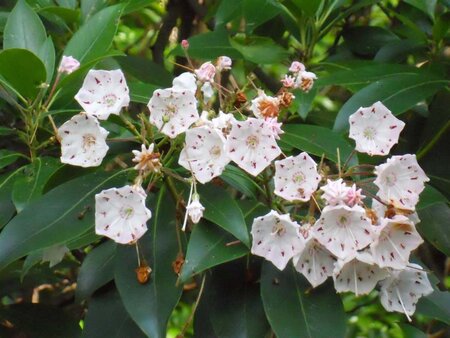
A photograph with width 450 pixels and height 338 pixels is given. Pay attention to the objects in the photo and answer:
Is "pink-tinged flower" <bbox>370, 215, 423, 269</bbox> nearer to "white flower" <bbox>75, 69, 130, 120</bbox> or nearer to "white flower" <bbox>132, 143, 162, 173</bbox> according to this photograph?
"white flower" <bbox>132, 143, 162, 173</bbox>

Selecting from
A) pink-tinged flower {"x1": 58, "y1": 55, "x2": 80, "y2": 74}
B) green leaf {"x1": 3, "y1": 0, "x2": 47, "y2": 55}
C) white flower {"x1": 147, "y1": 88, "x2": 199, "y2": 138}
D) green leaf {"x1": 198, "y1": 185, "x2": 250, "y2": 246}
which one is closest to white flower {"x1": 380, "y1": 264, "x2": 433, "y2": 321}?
green leaf {"x1": 198, "y1": 185, "x2": 250, "y2": 246}

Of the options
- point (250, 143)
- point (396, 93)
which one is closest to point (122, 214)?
point (250, 143)

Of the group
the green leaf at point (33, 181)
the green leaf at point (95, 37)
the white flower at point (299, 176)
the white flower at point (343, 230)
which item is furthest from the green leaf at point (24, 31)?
the white flower at point (343, 230)

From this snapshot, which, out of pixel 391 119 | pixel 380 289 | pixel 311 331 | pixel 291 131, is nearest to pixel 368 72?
pixel 291 131

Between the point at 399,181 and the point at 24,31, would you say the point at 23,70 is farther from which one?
the point at 399,181

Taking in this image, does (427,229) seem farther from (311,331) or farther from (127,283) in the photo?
(127,283)

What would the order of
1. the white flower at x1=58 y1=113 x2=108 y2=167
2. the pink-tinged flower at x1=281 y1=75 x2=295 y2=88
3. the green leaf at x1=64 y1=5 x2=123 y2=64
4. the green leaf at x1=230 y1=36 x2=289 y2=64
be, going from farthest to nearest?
1. the green leaf at x1=230 y1=36 x2=289 y2=64
2. the green leaf at x1=64 y1=5 x2=123 y2=64
3. the pink-tinged flower at x1=281 y1=75 x2=295 y2=88
4. the white flower at x1=58 y1=113 x2=108 y2=167
